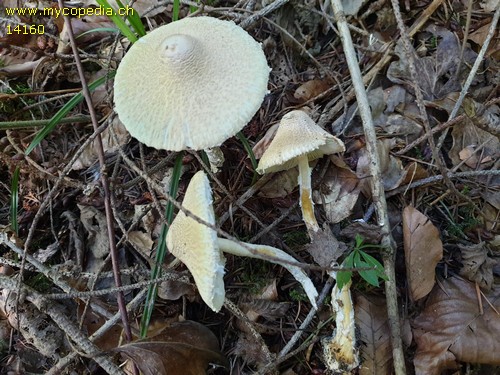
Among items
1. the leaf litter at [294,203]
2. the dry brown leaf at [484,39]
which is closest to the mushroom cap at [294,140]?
the leaf litter at [294,203]

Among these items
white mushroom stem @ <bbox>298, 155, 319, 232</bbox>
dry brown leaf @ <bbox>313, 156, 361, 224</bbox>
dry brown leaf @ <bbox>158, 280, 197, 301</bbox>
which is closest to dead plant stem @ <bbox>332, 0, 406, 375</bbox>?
dry brown leaf @ <bbox>313, 156, 361, 224</bbox>

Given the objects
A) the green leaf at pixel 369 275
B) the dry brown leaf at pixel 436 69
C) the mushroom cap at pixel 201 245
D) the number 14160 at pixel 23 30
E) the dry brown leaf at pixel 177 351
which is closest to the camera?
the mushroom cap at pixel 201 245

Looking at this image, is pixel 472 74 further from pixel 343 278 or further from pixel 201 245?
pixel 201 245

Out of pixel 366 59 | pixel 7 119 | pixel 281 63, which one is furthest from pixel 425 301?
pixel 7 119

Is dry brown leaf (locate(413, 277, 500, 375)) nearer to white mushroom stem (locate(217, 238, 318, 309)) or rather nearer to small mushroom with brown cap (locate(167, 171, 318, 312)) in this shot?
white mushroom stem (locate(217, 238, 318, 309))

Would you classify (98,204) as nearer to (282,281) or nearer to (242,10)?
(282,281)

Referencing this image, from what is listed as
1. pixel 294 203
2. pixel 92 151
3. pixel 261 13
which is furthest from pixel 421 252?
pixel 92 151

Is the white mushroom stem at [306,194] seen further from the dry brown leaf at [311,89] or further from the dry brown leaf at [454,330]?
the dry brown leaf at [454,330]
